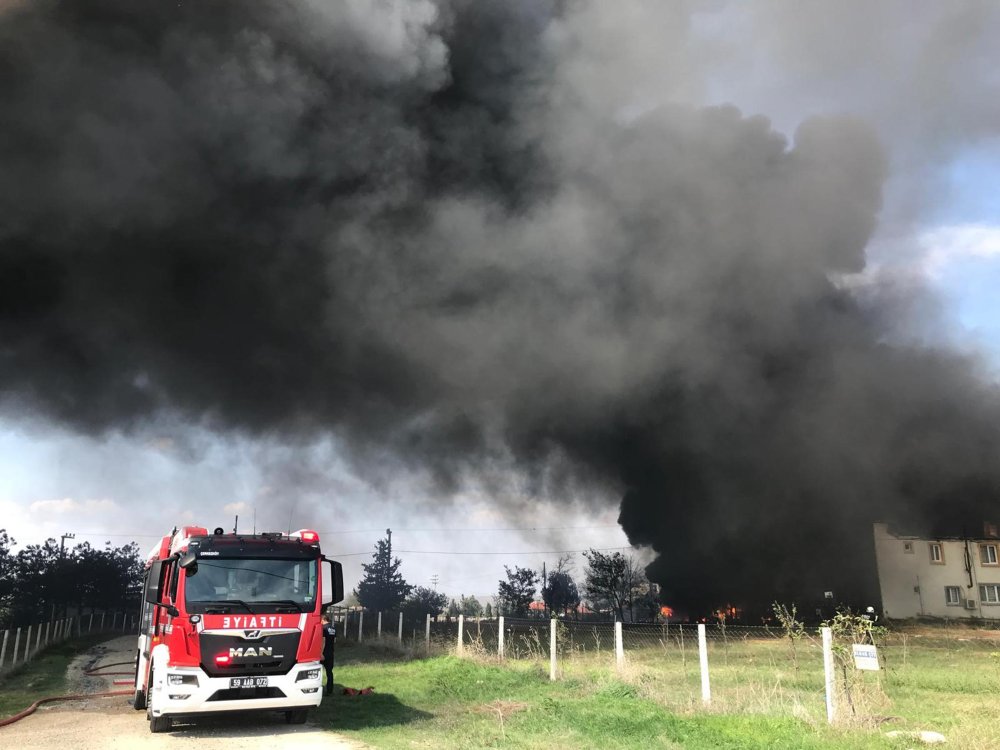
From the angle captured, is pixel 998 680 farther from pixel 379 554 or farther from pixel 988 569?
pixel 379 554

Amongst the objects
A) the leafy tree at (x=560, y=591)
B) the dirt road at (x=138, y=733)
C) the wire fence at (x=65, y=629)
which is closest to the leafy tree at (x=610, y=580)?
the leafy tree at (x=560, y=591)

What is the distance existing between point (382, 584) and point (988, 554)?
73.1 m

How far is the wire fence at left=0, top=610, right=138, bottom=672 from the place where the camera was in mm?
29456

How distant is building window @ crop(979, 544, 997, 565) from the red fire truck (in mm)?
59631

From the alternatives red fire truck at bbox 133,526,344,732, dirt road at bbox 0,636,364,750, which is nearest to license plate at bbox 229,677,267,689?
red fire truck at bbox 133,526,344,732

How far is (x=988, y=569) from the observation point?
174 ft

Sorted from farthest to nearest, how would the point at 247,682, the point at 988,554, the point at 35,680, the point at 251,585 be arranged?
the point at 988,554 < the point at 35,680 < the point at 251,585 < the point at 247,682

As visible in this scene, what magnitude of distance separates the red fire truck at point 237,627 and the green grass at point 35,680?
5.18 meters

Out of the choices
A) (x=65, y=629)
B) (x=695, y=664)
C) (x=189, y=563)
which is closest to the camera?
(x=189, y=563)

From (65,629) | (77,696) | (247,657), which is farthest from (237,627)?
(65,629)

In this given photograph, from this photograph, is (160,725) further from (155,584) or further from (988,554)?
(988,554)

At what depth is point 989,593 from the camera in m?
52.4

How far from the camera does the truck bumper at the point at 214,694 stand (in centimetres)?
919

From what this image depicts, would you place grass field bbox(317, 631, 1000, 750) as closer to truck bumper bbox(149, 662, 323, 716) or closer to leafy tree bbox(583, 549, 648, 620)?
truck bumper bbox(149, 662, 323, 716)
